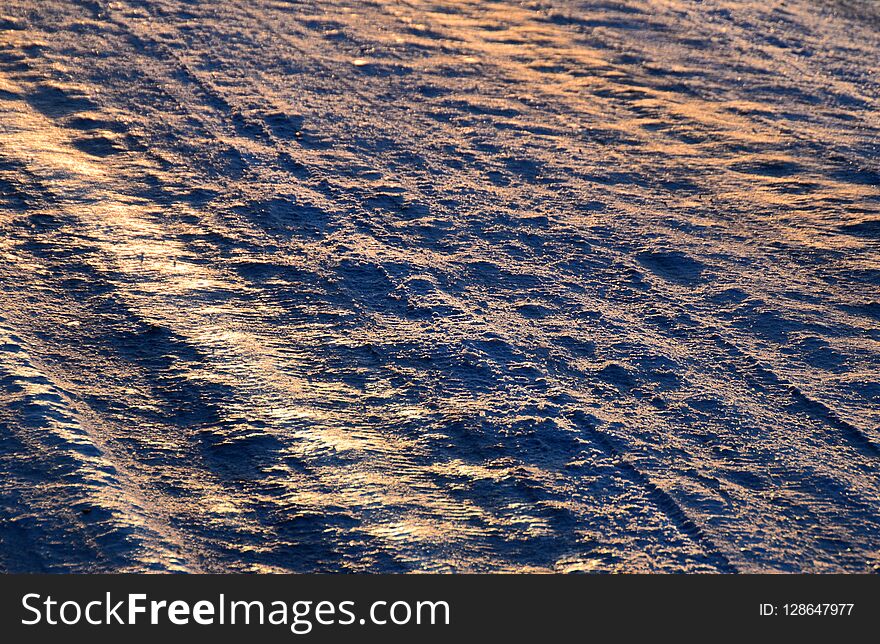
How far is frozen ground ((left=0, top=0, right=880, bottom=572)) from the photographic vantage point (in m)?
3.48

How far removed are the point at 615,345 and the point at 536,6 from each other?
5.47 m

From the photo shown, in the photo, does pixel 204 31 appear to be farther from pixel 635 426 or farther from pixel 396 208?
pixel 635 426

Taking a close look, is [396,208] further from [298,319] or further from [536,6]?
[536,6]

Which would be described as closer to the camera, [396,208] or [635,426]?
[635,426]

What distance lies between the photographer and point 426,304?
4.63 metres

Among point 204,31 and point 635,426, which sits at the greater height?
point 204,31

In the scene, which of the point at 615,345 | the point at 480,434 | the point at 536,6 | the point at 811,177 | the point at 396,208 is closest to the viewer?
the point at 480,434

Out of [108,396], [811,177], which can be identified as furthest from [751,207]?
[108,396]

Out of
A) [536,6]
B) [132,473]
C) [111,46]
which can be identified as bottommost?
[132,473]

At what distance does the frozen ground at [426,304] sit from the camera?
3.48 meters

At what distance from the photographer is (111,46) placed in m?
7.16

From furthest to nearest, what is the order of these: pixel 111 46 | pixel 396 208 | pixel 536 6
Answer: pixel 536 6 → pixel 111 46 → pixel 396 208

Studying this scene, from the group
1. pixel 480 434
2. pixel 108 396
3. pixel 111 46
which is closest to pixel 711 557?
pixel 480 434

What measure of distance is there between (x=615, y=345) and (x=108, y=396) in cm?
240
